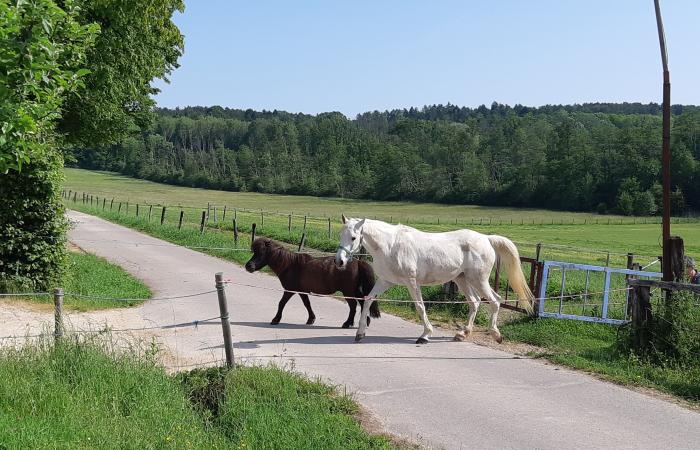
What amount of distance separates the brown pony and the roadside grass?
4.36 metres

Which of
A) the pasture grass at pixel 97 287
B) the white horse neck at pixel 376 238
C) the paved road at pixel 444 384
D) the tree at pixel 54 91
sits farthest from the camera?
the pasture grass at pixel 97 287

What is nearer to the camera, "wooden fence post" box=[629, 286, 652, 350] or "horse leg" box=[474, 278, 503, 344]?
"wooden fence post" box=[629, 286, 652, 350]

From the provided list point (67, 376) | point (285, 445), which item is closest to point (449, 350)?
point (285, 445)

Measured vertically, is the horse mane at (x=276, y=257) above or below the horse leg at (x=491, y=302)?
above

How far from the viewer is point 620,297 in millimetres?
15336

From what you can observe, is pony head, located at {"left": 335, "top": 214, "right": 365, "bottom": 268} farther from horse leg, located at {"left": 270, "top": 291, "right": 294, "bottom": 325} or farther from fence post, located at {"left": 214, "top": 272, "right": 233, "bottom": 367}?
fence post, located at {"left": 214, "top": 272, "right": 233, "bottom": 367}

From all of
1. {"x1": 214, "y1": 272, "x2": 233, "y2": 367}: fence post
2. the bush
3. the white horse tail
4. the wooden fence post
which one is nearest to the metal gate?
the white horse tail

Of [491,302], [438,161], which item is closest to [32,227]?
[491,302]

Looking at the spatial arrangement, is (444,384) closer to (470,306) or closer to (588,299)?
(470,306)

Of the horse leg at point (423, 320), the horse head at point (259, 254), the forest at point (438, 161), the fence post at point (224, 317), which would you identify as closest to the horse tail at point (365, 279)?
the horse leg at point (423, 320)

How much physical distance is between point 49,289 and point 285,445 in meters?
10.3

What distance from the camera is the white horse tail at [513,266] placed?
468 inches

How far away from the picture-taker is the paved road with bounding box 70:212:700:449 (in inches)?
269

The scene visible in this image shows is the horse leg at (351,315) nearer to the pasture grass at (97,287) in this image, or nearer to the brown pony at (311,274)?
the brown pony at (311,274)
